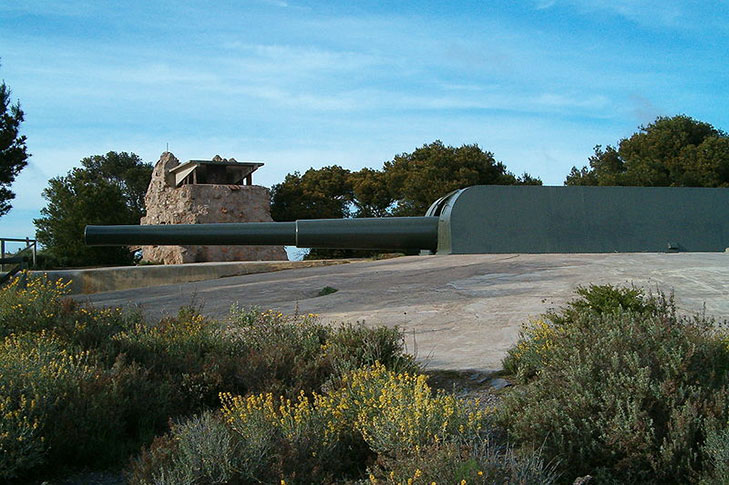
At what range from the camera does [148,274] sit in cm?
1514

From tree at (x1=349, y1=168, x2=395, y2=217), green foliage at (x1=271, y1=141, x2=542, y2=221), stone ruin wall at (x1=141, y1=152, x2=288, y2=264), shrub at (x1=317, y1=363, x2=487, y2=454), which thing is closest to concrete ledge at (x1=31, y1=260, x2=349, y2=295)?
stone ruin wall at (x1=141, y1=152, x2=288, y2=264)

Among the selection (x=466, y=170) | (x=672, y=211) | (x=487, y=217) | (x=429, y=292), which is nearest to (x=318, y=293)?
(x=429, y=292)

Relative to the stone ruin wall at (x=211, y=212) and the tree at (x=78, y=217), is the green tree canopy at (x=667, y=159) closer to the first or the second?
the stone ruin wall at (x=211, y=212)

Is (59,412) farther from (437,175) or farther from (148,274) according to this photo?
(437,175)

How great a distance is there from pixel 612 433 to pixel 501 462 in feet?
2.28

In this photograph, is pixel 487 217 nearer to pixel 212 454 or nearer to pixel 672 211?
pixel 672 211

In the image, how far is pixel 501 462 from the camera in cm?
298

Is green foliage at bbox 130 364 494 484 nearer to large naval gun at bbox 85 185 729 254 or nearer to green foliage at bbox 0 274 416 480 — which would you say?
green foliage at bbox 0 274 416 480

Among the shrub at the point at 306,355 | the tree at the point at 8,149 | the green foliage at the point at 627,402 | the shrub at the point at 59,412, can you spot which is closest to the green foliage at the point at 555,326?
the green foliage at the point at 627,402

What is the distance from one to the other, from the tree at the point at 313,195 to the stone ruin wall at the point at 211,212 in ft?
19.9

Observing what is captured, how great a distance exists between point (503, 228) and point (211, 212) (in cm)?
1780

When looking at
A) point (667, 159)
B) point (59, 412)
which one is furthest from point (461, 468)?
point (667, 159)

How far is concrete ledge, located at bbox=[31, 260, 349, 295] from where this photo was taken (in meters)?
14.8

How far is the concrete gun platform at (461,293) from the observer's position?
6.11 m
